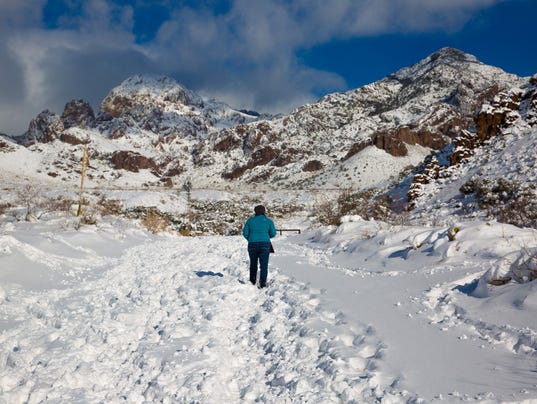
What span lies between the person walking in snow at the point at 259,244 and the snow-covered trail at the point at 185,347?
0.34 meters

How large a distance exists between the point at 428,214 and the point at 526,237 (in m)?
11.7

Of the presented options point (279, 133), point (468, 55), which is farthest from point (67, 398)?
point (468, 55)

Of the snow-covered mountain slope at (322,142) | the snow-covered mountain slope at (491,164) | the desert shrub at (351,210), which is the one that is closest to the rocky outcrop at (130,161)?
the snow-covered mountain slope at (322,142)

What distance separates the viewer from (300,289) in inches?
280

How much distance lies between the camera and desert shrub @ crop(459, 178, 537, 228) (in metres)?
11.8

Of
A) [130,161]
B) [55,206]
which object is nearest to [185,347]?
[55,206]

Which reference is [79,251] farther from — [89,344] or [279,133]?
[279,133]

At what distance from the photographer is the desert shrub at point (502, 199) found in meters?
11.8

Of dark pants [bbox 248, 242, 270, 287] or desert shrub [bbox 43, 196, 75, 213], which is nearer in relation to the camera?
dark pants [bbox 248, 242, 270, 287]

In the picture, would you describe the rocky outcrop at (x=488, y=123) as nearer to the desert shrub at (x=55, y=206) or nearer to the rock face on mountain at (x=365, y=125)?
the desert shrub at (x=55, y=206)

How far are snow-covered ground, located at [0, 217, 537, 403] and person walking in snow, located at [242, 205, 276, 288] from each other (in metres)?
0.34

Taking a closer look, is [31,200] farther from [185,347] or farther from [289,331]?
[289,331]

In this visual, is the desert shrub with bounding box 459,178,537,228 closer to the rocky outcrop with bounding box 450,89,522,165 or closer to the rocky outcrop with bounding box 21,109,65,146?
the rocky outcrop with bounding box 450,89,522,165

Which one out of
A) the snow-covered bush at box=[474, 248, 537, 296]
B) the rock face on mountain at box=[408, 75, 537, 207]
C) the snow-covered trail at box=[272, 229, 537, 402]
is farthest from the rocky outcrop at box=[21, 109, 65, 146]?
the snow-covered bush at box=[474, 248, 537, 296]
